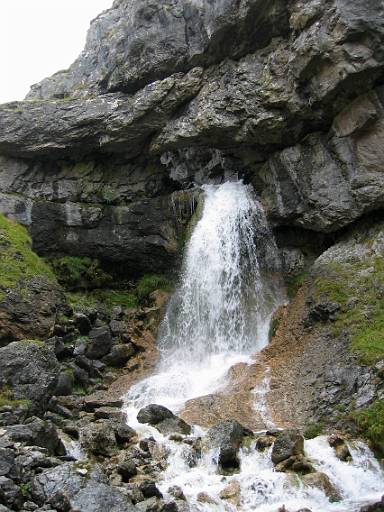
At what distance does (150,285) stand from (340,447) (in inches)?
526

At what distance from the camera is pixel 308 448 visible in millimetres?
11195

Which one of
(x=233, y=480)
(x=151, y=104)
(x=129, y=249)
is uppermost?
(x=151, y=104)

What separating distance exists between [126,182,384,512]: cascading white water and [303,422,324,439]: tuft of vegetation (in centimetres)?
70

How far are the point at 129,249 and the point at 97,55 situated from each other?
13.5 meters

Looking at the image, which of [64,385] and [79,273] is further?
[79,273]

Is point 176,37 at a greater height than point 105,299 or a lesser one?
greater

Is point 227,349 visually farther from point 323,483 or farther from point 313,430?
point 323,483

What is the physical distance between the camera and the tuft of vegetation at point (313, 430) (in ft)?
40.2

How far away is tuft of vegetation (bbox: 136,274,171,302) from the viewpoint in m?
22.9

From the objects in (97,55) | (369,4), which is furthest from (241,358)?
(97,55)

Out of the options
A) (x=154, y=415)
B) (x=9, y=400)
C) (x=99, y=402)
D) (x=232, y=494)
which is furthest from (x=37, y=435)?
(x=99, y=402)

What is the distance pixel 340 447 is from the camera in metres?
11.2

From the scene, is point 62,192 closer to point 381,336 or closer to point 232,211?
point 232,211

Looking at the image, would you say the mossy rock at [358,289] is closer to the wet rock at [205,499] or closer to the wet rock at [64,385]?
the wet rock at [205,499]
